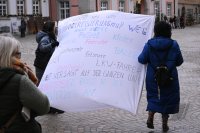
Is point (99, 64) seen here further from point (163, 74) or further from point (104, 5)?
point (104, 5)

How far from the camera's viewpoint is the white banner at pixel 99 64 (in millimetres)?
6430

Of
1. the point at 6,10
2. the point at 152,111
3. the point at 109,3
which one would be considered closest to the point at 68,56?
the point at 152,111

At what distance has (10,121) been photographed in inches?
143

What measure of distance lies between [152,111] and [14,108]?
135 inches

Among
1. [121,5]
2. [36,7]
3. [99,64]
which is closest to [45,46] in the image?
[99,64]

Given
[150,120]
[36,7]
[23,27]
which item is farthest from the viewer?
[36,7]

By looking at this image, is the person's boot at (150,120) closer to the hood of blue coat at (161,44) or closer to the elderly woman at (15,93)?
the hood of blue coat at (161,44)

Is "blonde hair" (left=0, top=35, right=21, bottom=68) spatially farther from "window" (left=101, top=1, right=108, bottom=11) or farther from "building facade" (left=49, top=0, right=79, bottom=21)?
"window" (left=101, top=1, right=108, bottom=11)

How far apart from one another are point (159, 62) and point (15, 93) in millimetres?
3336

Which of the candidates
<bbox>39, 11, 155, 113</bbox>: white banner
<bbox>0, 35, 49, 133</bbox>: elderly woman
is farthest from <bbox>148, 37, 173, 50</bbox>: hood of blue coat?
<bbox>0, 35, 49, 133</bbox>: elderly woman

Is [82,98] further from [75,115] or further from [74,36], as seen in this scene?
[75,115]

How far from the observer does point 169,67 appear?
6.55 metres

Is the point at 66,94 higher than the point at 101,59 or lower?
lower

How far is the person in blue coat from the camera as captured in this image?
658 centimetres
